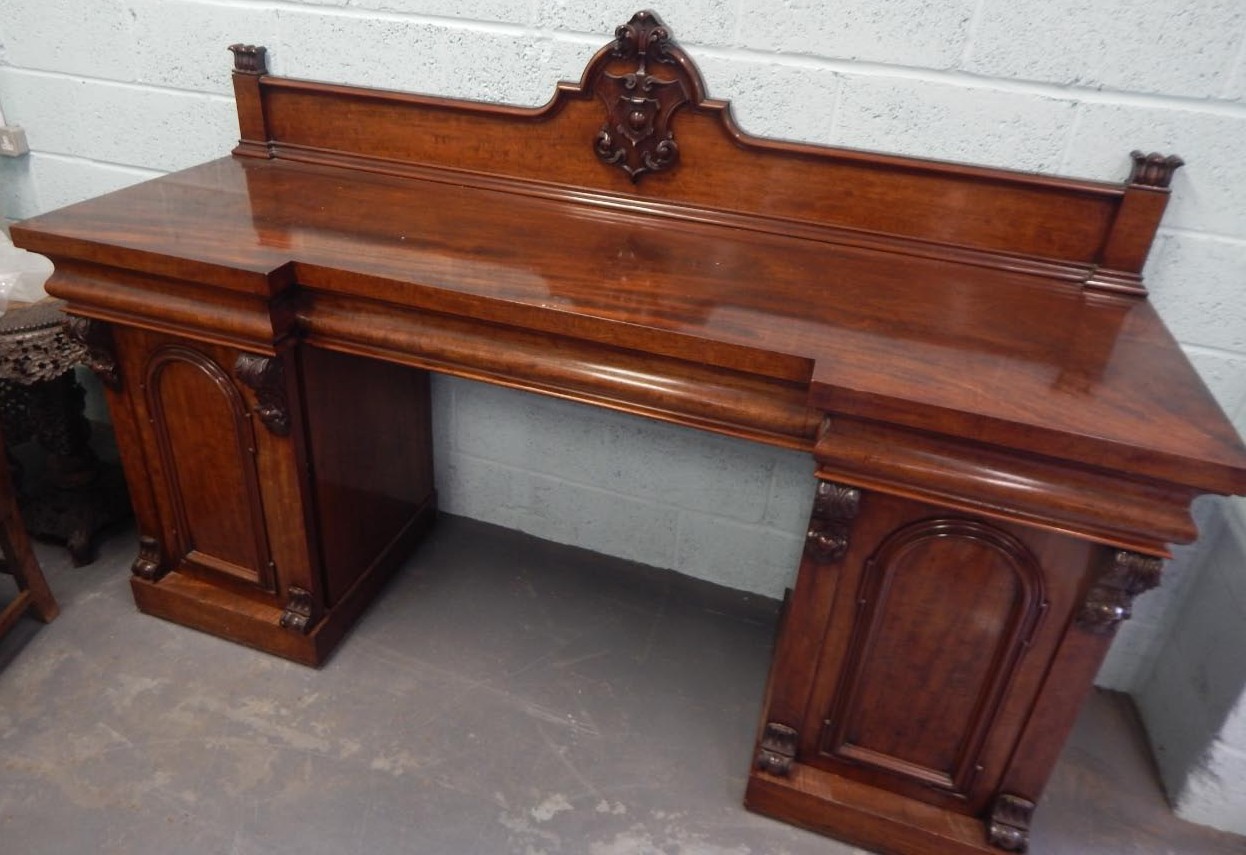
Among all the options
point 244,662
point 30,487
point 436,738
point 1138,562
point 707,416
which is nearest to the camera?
point 1138,562

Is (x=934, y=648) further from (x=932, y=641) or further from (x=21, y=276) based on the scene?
(x=21, y=276)

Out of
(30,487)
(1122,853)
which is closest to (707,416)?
(1122,853)

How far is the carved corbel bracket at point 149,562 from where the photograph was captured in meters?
1.69

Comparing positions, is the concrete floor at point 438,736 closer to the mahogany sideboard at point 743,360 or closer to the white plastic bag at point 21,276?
the mahogany sideboard at point 743,360

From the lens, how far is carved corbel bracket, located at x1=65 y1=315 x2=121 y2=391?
55.5 inches

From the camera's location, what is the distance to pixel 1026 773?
4.11 feet

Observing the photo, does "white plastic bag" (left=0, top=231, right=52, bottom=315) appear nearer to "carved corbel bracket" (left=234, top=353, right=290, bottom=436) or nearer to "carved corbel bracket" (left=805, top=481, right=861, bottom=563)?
"carved corbel bracket" (left=234, top=353, right=290, bottom=436)

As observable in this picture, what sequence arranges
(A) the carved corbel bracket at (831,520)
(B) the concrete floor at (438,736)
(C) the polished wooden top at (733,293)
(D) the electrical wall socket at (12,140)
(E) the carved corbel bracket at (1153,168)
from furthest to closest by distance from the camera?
(D) the electrical wall socket at (12,140) → (B) the concrete floor at (438,736) → (E) the carved corbel bracket at (1153,168) → (A) the carved corbel bracket at (831,520) → (C) the polished wooden top at (733,293)

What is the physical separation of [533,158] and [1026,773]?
1.35 meters

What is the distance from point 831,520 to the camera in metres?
1.13

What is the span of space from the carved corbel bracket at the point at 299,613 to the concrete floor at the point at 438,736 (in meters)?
0.11

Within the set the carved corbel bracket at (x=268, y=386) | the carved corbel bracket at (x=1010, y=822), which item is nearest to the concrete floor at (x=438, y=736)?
the carved corbel bracket at (x=1010, y=822)

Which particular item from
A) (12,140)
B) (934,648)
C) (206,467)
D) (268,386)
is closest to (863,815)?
(934,648)

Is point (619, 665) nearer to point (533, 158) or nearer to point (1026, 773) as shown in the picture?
point (1026, 773)
